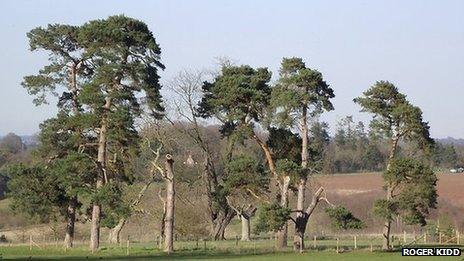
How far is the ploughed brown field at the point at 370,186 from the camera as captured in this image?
277 feet

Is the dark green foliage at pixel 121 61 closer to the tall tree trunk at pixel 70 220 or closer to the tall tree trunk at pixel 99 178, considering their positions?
the tall tree trunk at pixel 99 178

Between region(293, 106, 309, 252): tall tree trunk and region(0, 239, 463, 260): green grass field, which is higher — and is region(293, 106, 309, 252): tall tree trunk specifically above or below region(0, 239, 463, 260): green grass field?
above

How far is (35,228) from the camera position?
7125cm

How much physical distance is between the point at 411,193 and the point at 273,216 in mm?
9132

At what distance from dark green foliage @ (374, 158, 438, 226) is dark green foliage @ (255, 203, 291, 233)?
6435 mm

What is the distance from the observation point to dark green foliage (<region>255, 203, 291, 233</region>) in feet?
160

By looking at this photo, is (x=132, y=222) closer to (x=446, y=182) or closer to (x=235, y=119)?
(x=235, y=119)

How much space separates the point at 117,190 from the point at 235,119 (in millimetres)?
9537

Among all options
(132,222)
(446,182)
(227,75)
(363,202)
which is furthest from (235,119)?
(446,182)

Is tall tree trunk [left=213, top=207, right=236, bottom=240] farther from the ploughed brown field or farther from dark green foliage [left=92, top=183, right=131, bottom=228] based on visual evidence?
the ploughed brown field

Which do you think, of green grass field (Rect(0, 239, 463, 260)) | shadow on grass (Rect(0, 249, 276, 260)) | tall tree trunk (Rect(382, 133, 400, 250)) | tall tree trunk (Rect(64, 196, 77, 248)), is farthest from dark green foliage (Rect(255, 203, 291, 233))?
tall tree trunk (Rect(64, 196, 77, 248))

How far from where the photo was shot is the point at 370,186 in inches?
3590

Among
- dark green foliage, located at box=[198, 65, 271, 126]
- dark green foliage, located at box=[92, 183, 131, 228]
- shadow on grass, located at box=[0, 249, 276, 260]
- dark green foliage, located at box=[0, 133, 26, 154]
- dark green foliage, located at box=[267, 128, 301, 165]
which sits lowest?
shadow on grass, located at box=[0, 249, 276, 260]

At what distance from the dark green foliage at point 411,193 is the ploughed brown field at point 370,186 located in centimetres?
Result: 3077
